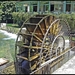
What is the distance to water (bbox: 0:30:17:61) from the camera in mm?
15572

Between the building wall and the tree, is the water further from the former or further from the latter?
the tree

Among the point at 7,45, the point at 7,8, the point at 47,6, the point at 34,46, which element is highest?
the point at 47,6

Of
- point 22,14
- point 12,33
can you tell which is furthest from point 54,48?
point 22,14

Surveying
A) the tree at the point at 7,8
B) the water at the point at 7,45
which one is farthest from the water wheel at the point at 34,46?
the tree at the point at 7,8

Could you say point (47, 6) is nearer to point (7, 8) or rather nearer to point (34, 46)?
point (7, 8)

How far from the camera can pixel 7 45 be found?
65.4 feet

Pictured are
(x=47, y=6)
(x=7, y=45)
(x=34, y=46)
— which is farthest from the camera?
(x=47, y=6)

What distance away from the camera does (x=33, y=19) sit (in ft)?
40.6

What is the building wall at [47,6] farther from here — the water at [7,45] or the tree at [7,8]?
the water at [7,45]

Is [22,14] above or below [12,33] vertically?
above

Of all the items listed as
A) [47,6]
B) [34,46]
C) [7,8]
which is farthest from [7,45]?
[7,8]

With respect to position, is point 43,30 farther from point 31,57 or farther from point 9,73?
point 9,73

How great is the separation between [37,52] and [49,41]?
1401 mm

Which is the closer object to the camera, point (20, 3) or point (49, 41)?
point (49, 41)
